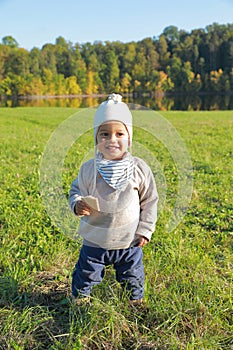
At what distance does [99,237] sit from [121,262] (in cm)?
31

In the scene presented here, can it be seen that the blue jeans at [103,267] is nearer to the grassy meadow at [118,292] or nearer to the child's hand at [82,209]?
the grassy meadow at [118,292]

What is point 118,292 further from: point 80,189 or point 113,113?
point 113,113

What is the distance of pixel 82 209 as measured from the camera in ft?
7.50

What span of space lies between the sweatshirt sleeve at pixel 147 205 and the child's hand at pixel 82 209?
0.41 meters

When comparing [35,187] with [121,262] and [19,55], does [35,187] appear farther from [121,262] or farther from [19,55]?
[19,55]

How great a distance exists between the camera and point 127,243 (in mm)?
2457

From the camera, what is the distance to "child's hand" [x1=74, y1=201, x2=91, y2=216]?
2287 mm

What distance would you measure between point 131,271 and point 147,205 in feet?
1.65

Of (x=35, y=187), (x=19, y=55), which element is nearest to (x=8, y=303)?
(x=35, y=187)

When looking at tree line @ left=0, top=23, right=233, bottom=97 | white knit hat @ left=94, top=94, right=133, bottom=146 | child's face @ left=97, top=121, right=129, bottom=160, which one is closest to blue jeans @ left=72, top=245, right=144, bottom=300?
child's face @ left=97, top=121, right=129, bottom=160

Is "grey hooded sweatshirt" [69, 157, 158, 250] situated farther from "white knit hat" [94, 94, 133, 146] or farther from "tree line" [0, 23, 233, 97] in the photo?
"tree line" [0, 23, 233, 97]

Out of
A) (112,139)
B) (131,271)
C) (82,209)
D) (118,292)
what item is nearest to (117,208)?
(82,209)

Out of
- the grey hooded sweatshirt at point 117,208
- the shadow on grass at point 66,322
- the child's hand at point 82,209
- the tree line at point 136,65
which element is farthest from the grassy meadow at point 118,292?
the tree line at point 136,65

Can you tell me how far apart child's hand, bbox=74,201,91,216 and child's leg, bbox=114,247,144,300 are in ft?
1.39
